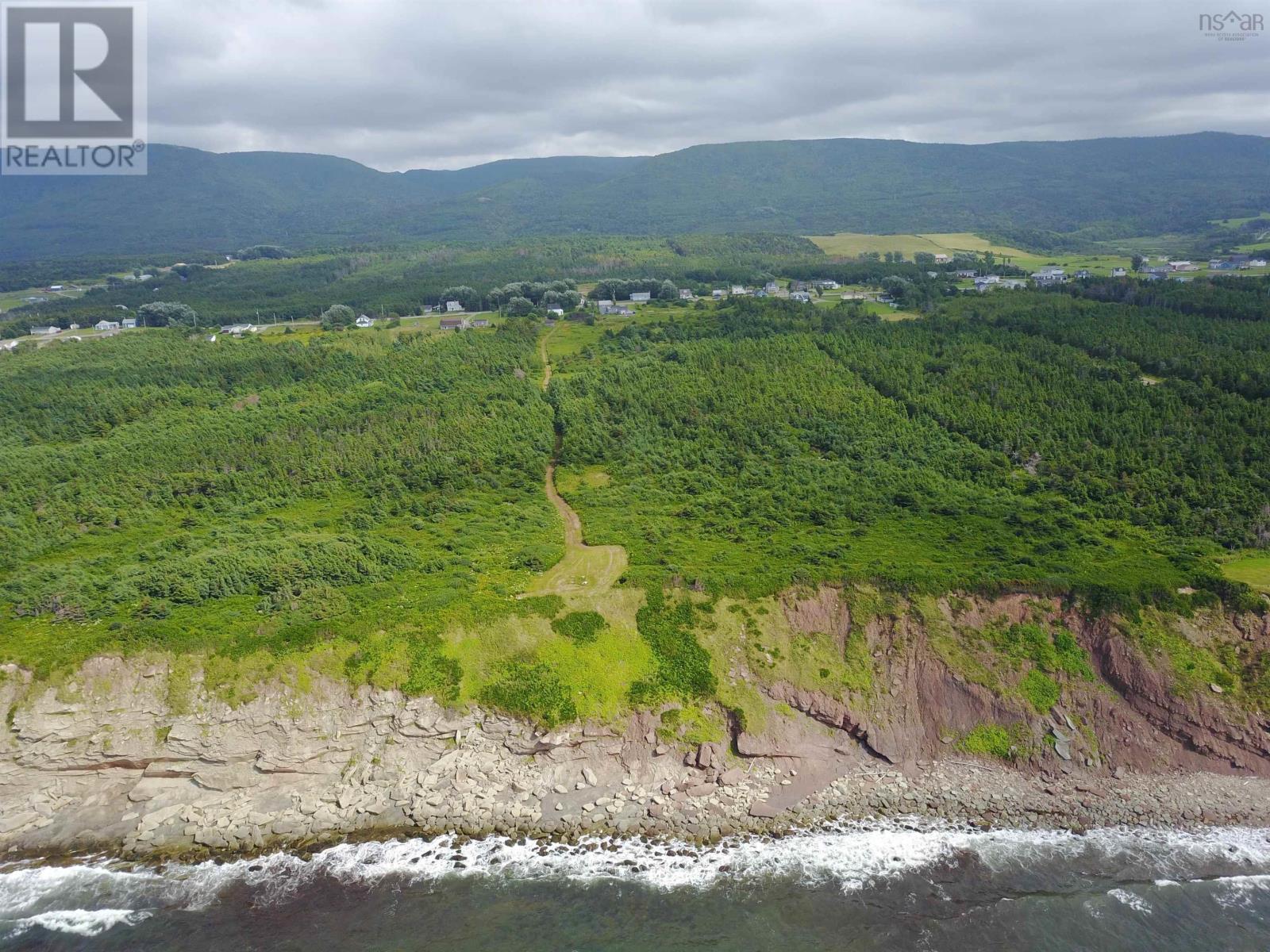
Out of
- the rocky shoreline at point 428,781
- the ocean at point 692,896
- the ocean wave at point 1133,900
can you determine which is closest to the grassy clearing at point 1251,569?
the rocky shoreline at point 428,781

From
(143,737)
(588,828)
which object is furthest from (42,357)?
(588,828)

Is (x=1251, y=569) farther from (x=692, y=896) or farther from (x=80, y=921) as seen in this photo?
(x=80, y=921)

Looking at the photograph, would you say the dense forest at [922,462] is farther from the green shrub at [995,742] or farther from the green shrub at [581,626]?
the green shrub at [995,742]

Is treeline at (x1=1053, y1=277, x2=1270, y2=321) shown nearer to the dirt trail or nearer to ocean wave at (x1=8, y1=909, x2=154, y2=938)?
the dirt trail

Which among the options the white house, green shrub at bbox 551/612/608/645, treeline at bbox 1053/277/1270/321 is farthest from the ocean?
the white house

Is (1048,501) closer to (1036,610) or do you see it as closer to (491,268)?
(1036,610)
